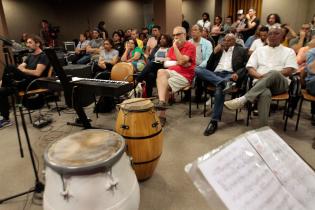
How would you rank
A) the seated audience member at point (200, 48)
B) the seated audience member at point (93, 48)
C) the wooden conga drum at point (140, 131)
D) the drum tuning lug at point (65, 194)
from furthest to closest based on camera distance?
the seated audience member at point (93, 48) → the seated audience member at point (200, 48) → the wooden conga drum at point (140, 131) → the drum tuning lug at point (65, 194)

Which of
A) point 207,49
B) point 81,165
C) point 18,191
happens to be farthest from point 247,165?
point 207,49

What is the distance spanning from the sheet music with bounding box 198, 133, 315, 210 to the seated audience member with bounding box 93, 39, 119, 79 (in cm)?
392

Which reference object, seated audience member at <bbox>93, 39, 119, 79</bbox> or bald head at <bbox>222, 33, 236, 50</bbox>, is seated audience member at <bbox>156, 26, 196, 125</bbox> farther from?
seated audience member at <bbox>93, 39, 119, 79</bbox>

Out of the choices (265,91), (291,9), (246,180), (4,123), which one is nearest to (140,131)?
(246,180)

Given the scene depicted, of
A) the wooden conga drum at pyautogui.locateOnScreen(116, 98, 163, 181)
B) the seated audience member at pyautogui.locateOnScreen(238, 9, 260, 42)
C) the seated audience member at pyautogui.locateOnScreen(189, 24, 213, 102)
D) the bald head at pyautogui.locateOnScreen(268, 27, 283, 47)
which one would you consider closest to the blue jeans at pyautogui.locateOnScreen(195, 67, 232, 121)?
the seated audience member at pyautogui.locateOnScreen(189, 24, 213, 102)

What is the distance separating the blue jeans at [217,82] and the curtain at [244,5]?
593cm

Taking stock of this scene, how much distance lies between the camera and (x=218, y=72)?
326cm

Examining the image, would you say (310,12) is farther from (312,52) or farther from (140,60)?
(140,60)

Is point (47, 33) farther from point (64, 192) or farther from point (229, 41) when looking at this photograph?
point (64, 192)

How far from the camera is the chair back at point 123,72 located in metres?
3.47

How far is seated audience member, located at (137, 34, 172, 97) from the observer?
3657mm

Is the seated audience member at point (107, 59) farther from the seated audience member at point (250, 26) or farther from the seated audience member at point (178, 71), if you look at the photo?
the seated audience member at point (250, 26)

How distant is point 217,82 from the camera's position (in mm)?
2953

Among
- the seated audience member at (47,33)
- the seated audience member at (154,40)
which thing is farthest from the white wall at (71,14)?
the seated audience member at (154,40)
